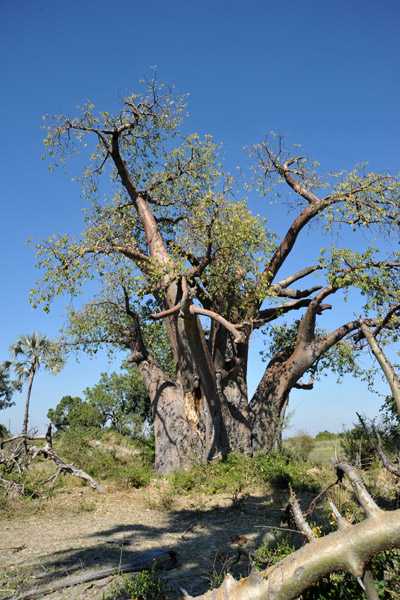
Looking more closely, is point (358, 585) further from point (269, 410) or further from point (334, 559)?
point (269, 410)

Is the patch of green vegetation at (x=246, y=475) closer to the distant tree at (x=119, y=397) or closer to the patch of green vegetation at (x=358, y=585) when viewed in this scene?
the patch of green vegetation at (x=358, y=585)

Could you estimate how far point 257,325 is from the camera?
44.9ft

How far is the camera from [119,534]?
7902 mm

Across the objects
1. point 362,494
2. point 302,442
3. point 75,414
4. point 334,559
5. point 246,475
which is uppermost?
point 75,414

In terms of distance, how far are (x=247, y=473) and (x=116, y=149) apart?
30.4ft

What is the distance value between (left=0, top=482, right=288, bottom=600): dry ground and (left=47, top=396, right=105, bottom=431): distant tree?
17128mm

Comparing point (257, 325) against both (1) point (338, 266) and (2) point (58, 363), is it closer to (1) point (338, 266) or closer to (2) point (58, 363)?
(1) point (338, 266)

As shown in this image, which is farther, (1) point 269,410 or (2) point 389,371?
(1) point 269,410

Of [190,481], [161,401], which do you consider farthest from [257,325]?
[190,481]

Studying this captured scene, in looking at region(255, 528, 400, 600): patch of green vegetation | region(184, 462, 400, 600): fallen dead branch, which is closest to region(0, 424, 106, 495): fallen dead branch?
region(255, 528, 400, 600): patch of green vegetation

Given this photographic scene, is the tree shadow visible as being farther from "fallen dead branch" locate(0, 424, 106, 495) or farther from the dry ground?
"fallen dead branch" locate(0, 424, 106, 495)

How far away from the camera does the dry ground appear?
570 cm

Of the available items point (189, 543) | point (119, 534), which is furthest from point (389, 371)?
point (119, 534)

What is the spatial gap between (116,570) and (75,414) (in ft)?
85.2
